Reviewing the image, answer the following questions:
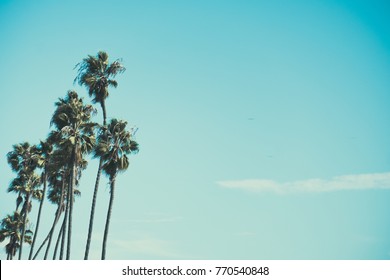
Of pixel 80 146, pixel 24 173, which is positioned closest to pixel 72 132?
pixel 80 146

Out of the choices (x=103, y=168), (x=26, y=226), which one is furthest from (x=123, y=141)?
(x=26, y=226)

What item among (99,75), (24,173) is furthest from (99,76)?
(24,173)

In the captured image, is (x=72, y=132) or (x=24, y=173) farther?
(x=24, y=173)

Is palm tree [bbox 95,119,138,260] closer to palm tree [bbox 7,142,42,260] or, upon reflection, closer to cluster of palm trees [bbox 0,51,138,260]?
cluster of palm trees [bbox 0,51,138,260]

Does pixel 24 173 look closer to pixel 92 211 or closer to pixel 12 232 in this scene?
pixel 12 232

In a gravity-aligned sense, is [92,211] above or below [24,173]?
below

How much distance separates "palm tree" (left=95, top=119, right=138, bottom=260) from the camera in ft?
123

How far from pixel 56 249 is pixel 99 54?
22.6 m

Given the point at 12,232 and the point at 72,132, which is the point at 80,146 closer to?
the point at 72,132

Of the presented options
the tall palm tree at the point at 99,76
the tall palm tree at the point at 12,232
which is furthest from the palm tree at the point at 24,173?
the tall palm tree at the point at 99,76

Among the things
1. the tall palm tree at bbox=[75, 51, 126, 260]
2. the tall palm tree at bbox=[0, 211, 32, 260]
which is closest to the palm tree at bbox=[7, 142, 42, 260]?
the tall palm tree at bbox=[0, 211, 32, 260]

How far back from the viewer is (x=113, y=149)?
37.6m

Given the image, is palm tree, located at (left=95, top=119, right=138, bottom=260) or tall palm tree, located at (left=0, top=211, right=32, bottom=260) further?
tall palm tree, located at (left=0, top=211, right=32, bottom=260)
